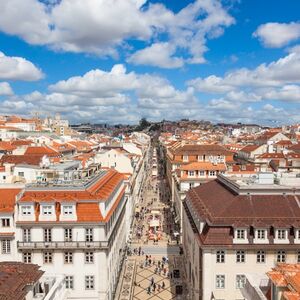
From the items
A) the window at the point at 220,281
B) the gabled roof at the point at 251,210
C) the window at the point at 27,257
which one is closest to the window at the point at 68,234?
the window at the point at 27,257

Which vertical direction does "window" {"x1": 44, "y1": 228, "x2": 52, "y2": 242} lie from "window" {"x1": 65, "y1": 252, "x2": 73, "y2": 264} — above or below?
above

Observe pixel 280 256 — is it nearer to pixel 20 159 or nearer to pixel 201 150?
pixel 20 159

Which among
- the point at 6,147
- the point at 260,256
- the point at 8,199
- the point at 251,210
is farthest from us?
the point at 6,147

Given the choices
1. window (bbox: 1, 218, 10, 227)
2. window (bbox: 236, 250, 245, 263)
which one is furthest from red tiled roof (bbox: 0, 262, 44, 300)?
window (bbox: 236, 250, 245, 263)

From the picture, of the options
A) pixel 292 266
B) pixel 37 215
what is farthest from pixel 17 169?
pixel 292 266

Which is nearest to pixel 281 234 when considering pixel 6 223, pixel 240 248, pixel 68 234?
pixel 240 248

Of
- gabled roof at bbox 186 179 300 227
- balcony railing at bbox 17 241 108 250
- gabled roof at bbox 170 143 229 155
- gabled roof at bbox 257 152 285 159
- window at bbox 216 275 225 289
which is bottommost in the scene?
window at bbox 216 275 225 289

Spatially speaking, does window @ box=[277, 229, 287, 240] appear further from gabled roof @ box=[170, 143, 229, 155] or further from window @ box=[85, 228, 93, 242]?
gabled roof @ box=[170, 143, 229, 155]
